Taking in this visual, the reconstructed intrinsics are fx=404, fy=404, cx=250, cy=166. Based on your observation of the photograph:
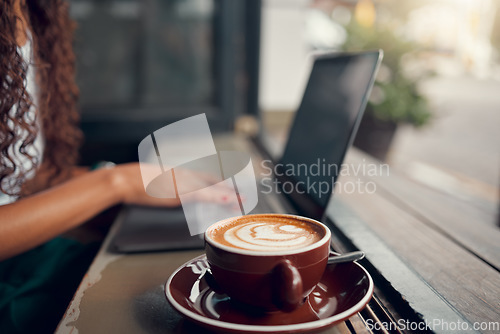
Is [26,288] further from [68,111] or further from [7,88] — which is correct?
[68,111]

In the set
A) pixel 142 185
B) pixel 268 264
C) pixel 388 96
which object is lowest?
pixel 388 96

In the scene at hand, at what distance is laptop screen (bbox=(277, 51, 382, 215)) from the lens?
1.99 ft

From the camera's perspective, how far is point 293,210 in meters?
0.75

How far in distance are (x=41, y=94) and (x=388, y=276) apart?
3.21ft

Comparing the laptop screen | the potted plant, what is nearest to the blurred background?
the potted plant

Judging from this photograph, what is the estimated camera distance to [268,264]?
37 centimetres

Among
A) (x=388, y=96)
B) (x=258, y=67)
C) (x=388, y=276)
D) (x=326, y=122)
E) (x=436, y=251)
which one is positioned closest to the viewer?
(x=388, y=276)

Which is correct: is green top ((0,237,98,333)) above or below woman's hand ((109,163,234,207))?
below

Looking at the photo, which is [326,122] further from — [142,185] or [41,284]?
[41,284]

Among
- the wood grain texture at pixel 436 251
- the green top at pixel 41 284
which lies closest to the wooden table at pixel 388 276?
the wood grain texture at pixel 436 251

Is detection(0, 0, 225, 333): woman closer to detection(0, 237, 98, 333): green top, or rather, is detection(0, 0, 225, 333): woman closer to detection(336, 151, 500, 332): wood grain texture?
detection(0, 237, 98, 333): green top

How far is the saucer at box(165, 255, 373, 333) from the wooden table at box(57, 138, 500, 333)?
1.1 inches

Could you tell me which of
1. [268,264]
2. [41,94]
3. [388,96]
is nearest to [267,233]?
[268,264]

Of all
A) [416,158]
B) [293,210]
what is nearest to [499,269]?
[293,210]
